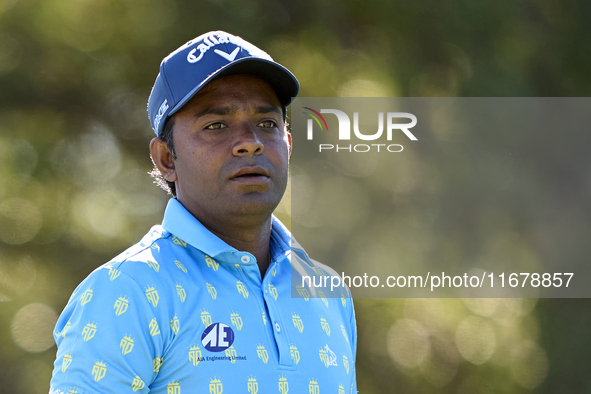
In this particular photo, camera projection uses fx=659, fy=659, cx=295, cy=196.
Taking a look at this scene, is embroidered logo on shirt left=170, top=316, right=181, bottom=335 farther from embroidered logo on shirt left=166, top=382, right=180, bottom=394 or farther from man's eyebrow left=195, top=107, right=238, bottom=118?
man's eyebrow left=195, top=107, right=238, bottom=118

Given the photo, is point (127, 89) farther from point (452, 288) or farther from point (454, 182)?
point (452, 288)

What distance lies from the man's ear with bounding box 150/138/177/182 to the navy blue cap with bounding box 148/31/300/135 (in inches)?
1.5

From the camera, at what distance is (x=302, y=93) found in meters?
4.23

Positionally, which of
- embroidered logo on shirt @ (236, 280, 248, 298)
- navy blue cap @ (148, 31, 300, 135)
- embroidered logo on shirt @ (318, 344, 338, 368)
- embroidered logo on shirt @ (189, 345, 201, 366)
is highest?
navy blue cap @ (148, 31, 300, 135)

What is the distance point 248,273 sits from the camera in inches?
60.7

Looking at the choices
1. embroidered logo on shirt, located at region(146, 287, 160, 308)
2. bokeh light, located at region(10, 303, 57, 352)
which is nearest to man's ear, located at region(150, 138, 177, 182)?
embroidered logo on shirt, located at region(146, 287, 160, 308)

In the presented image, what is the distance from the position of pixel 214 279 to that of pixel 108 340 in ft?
1.00

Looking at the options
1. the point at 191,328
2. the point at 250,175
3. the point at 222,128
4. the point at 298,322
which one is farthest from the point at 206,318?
the point at 222,128

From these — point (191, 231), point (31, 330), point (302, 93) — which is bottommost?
point (191, 231)

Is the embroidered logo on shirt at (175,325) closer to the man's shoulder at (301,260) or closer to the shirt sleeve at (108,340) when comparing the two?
the shirt sleeve at (108,340)

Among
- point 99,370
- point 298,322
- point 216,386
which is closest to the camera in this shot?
point 99,370

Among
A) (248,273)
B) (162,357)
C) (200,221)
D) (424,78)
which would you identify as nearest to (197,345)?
(162,357)

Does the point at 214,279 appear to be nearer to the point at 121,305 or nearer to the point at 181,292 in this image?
the point at 181,292

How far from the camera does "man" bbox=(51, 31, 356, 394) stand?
127cm
